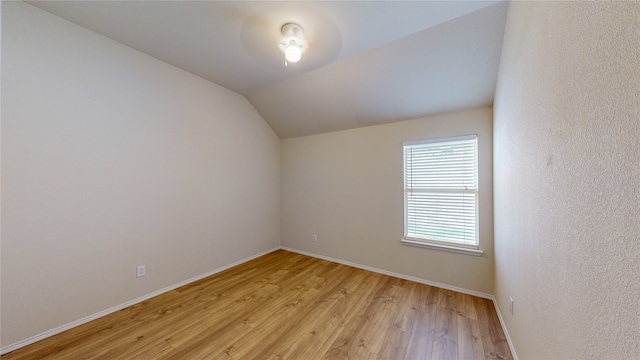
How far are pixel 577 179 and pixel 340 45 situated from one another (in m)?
2.07

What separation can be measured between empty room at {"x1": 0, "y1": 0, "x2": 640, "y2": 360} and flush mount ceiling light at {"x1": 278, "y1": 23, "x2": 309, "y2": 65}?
2cm

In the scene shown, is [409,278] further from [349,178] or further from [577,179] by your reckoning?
[577,179]

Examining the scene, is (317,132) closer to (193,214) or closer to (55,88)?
(193,214)

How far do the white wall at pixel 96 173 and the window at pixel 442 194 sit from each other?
9.11ft

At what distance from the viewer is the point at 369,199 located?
3.19 m

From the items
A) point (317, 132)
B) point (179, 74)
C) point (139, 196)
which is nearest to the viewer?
point (139, 196)

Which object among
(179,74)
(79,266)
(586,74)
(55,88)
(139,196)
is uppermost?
(179,74)

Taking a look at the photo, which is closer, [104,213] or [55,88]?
[55,88]

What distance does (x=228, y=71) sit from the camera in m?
2.68

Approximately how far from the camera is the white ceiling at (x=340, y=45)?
1717mm

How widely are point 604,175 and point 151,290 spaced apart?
357cm

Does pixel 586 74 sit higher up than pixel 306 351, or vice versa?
pixel 586 74

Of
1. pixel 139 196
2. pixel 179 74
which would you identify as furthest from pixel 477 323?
pixel 179 74

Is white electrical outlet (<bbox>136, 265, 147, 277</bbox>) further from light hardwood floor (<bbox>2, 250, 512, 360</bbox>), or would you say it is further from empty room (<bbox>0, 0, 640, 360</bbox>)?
light hardwood floor (<bbox>2, 250, 512, 360</bbox>)
